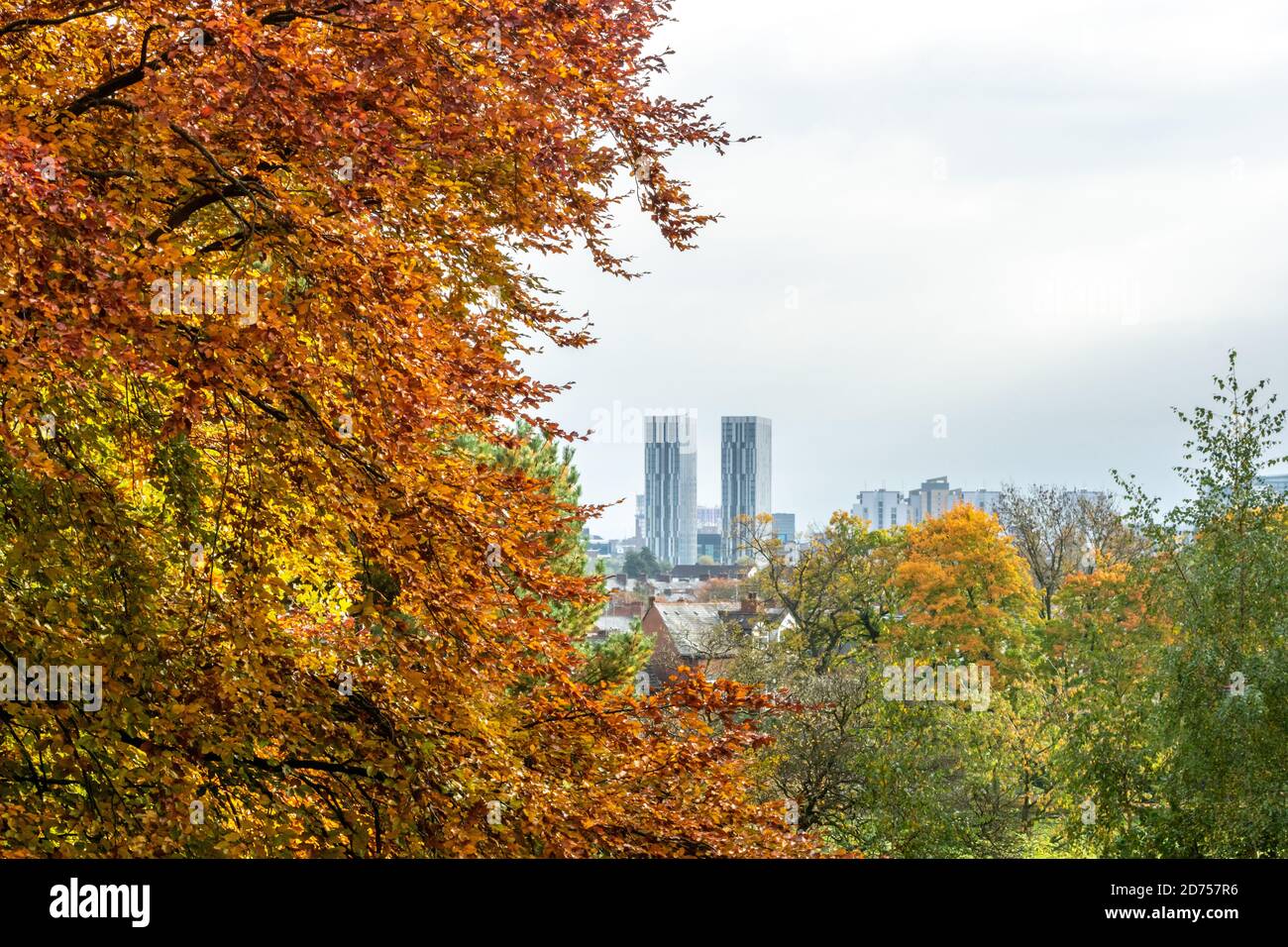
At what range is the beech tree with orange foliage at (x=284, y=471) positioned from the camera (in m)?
5.52

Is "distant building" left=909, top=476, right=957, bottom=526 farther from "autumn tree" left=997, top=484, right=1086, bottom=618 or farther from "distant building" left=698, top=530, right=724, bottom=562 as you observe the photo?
"distant building" left=698, top=530, right=724, bottom=562

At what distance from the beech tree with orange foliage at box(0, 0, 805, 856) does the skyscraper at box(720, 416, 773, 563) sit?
49.4 meters

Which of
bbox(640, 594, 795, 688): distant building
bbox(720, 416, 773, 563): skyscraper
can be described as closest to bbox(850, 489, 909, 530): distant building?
bbox(720, 416, 773, 563): skyscraper

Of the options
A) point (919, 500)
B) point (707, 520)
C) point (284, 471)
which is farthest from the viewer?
point (707, 520)

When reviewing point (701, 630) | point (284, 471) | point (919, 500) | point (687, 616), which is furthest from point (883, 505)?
point (284, 471)

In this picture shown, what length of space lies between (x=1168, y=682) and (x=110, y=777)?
15896 mm

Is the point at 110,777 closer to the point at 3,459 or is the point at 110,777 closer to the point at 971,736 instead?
the point at 3,459

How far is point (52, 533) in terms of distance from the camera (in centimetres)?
577

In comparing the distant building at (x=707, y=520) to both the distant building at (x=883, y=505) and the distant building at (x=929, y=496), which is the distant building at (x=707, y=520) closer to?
the distant building at (x=883, y=505)

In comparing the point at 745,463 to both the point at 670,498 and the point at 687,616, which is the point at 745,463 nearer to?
the point at 687,616

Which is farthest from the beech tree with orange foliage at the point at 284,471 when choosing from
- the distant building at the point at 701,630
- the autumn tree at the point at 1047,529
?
the autumn tree at the point at 1047,529

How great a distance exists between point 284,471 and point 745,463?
5835 cm

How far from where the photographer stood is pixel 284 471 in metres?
6.10
